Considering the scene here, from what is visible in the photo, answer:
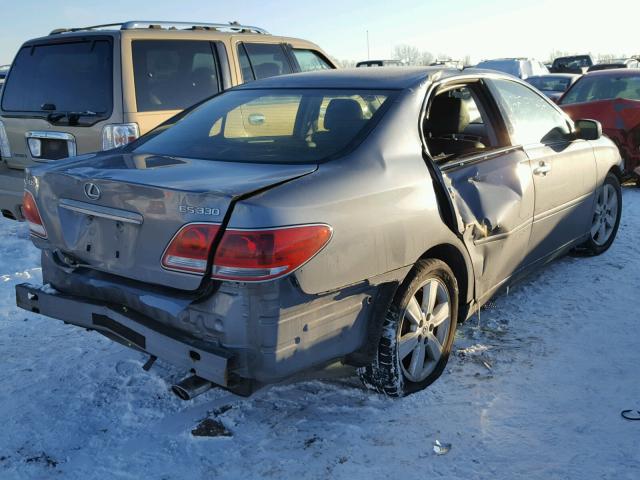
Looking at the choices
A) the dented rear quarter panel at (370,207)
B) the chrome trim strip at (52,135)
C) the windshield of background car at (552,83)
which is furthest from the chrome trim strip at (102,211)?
the windshield of background car at (552,83)

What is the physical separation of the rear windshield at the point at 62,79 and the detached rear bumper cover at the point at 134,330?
2594mm

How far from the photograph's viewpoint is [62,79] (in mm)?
5676

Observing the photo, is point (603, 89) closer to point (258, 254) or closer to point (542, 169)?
point (542, 169)

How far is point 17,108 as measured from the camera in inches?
237

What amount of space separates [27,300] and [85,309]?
0.49 metres

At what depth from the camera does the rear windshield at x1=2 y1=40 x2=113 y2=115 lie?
5398 mm

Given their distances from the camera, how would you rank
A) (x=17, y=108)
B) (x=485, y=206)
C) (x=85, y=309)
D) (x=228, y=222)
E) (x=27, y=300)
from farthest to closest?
(x=17, y=108) < (x=485, y=206) < (x=27, y=300) < (x=85, y=309) < (x=228, y=222)

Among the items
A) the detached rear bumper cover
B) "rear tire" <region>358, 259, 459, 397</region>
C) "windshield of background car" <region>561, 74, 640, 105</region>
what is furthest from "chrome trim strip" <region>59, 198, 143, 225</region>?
"windshield of background car" <region>561, 74, 640, 105</region>

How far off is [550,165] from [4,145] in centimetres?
489

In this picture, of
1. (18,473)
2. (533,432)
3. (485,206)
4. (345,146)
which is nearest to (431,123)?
(485,206)

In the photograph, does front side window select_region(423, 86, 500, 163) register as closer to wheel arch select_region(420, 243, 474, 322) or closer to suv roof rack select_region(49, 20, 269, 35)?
wheel arch select_region(420, 243, 474, 322)

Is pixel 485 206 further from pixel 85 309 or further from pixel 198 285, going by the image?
pixel 85 309

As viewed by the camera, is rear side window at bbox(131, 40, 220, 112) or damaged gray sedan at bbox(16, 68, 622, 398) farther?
rear side window at bbox(131, 40, 220, 112)

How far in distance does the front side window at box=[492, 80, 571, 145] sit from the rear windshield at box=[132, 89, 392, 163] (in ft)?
3.73
